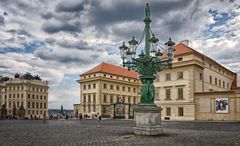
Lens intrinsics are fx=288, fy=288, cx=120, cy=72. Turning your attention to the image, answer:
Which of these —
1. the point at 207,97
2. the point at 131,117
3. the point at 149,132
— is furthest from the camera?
the point at 131,117

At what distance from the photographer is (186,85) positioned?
50625 millimetres

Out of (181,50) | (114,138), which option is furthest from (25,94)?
(114,138)

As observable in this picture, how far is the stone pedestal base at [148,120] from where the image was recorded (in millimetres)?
18750

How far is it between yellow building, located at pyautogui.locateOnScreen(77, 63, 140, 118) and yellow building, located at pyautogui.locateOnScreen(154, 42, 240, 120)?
763 inches

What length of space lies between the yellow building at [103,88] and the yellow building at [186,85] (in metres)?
19.4

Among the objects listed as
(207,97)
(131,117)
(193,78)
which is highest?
(193,78)

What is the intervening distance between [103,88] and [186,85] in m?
31.1

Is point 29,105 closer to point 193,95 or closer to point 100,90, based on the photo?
point 100,90

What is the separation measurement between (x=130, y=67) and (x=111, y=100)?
60.0 meters

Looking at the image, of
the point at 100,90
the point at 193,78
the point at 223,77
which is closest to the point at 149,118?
the point at 193,78

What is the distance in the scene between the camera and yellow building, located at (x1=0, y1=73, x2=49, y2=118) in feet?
332

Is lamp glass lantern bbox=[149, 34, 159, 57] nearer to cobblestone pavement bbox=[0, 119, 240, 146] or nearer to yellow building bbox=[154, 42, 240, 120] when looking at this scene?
cobblestone pavement bbox=[0, 119, 240, 146]

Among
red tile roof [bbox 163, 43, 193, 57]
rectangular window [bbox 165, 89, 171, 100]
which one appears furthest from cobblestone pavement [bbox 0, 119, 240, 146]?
rectangular window [bbox 165, 89, 171, 100]

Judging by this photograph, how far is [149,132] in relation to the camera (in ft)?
61.1
